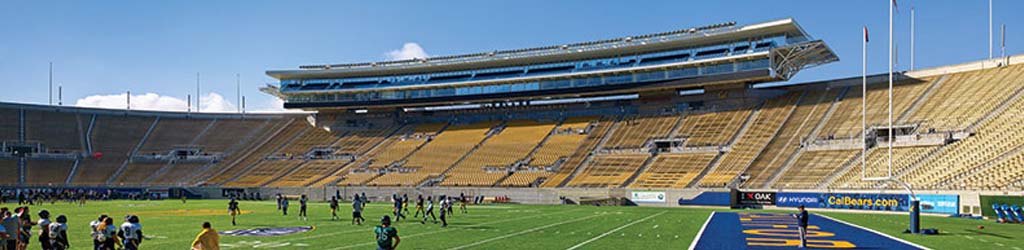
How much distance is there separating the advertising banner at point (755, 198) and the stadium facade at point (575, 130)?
107cm

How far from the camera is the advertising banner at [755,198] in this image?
47.2 m

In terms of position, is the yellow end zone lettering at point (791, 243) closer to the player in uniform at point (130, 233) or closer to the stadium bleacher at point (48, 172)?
the player in uniform at point (130, 233)

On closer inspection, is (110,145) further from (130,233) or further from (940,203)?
(940,203)

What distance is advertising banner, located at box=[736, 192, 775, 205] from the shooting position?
47.2 meters

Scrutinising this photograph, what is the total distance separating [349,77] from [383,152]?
502 inches

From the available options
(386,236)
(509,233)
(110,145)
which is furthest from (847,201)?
(110,145)

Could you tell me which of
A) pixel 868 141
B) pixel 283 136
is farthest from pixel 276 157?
pixel 868 141

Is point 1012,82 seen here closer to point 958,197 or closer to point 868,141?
point 868,141

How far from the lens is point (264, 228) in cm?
2833

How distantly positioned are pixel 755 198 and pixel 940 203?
10.6 metres

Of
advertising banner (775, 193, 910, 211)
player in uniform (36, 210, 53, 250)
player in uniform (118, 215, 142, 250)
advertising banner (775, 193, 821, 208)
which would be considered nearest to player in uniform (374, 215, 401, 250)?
player in uniform (118, 215, 142, 250)

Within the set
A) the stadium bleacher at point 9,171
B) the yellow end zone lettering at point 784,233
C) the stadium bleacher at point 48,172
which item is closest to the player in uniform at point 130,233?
the yellow end zone lettering at point 784,233

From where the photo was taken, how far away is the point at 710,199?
4928 cm

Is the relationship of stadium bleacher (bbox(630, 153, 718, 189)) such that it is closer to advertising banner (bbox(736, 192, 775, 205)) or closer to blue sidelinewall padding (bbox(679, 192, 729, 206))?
blue sidelinewall padding (bbox(679, 192, 729, 206))
